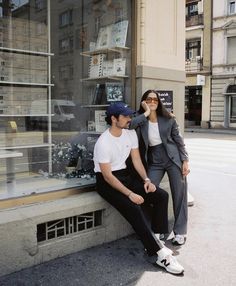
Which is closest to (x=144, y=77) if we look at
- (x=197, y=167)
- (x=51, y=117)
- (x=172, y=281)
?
(x=51, y=117)

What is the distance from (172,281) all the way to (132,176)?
1307 millimetres

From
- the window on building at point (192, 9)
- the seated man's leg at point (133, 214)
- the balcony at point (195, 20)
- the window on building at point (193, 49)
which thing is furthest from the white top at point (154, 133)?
the window on building at point (192, 9)

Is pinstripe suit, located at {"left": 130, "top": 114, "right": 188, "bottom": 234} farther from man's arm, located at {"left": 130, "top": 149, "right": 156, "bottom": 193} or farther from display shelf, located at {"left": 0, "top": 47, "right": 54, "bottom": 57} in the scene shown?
display shelf, located at {"left": 0, "top": 47, "right": 54, "bottom": 57}

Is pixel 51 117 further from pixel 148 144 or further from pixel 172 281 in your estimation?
pixel 172 281

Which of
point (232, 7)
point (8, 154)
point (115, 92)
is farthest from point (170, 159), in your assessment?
point (232, 7)

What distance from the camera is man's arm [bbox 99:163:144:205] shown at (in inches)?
157

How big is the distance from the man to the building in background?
23.4 m

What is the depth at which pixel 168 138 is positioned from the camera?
4.59 m

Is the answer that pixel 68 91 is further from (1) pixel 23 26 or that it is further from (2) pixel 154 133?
(2) pixel 154 133

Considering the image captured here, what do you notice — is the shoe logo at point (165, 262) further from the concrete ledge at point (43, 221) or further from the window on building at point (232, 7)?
the window on building at point (232, 7)

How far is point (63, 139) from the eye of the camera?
521cm

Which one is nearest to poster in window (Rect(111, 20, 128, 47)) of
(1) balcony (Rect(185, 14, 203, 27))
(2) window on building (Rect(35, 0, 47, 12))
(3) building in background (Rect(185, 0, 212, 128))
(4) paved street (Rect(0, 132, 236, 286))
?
(2) window on building (Rect(35, 0, 47, 12))

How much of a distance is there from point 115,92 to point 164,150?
4.18ft

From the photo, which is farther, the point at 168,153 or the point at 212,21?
the point at 212,21
